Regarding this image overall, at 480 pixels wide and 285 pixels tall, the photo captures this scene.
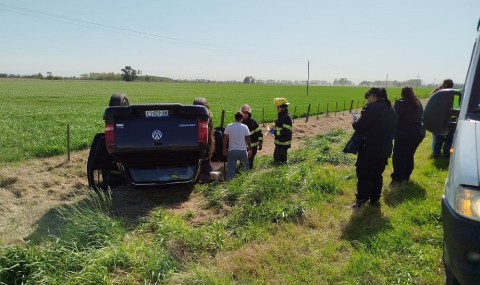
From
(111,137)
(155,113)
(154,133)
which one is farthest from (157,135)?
(111,137)

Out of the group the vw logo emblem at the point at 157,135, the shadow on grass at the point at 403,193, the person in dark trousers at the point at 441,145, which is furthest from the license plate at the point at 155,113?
the person in dark trousers at the point at 441,145

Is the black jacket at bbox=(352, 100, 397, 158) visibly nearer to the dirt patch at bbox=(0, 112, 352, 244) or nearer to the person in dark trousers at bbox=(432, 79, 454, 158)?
the dirt patch at bbox=(0, 112, 352, 244)

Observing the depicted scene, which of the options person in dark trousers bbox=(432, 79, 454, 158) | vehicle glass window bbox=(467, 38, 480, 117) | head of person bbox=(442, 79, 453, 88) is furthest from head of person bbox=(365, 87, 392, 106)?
person in dark trousers bbox=(432, 79, 454, 158)

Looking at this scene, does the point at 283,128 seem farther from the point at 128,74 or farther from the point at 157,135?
the point at 128,74

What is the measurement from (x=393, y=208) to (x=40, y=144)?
31.1 feet

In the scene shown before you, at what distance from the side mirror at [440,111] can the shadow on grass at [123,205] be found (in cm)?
375

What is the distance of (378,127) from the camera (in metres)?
5.12

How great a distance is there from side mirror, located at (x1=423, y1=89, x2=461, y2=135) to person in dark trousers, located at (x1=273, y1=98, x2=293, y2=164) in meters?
4.86

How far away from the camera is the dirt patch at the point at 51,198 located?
5.09 meters

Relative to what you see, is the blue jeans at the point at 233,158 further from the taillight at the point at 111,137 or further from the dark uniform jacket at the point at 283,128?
the taillight at the point at 111,137

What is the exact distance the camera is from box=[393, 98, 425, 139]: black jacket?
20.3ft

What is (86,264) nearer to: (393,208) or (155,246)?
(155,246)

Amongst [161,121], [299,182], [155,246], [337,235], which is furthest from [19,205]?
[337,235]

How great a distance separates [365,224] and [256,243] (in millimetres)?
1522
